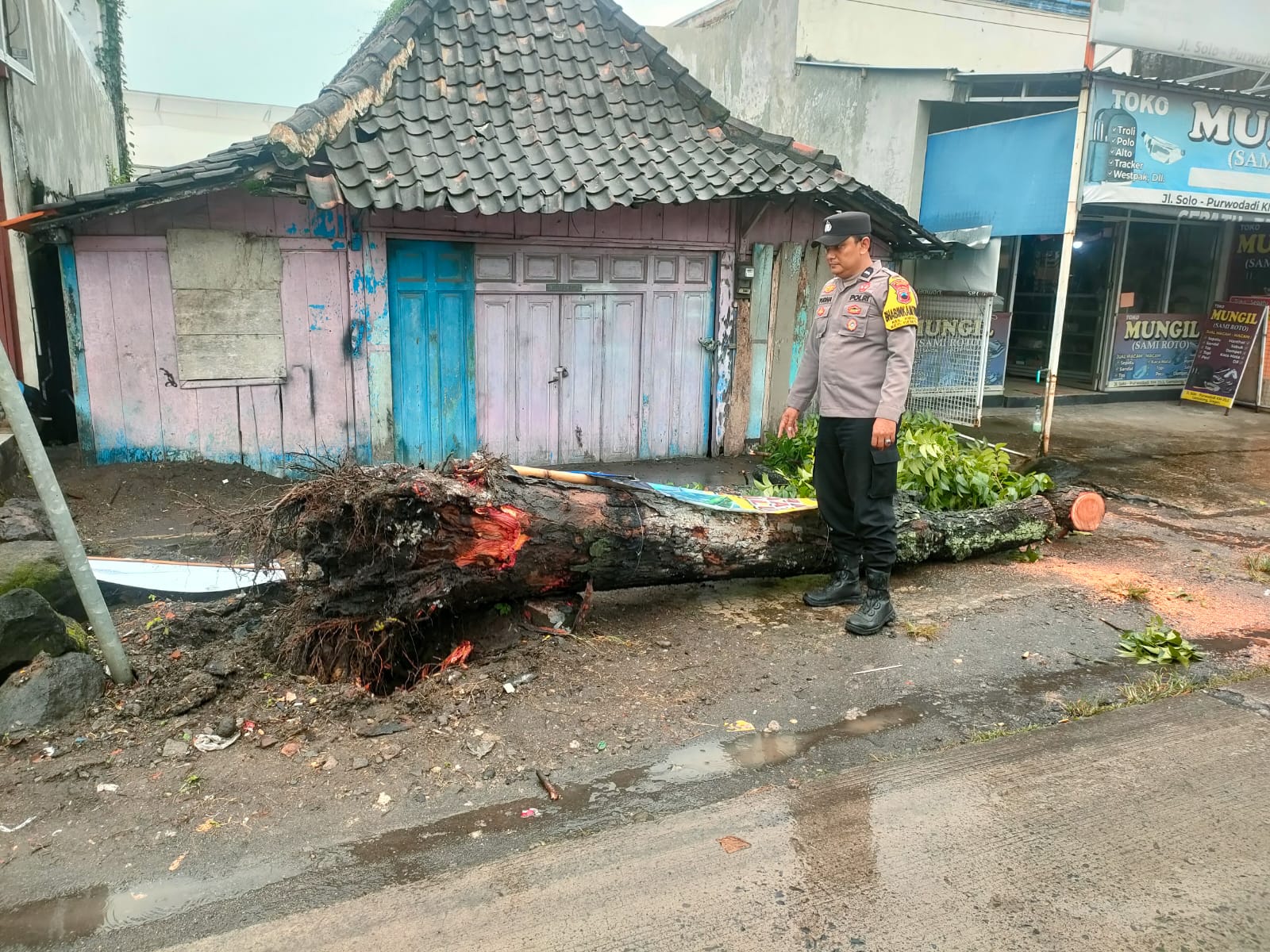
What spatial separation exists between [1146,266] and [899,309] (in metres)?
11.6

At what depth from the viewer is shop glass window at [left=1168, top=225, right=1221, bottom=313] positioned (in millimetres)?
13758

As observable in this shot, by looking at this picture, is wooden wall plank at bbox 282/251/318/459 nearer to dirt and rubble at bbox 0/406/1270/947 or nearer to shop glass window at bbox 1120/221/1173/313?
dirt and rubble at bbox 0/406/1270/947

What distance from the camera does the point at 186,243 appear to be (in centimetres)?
701

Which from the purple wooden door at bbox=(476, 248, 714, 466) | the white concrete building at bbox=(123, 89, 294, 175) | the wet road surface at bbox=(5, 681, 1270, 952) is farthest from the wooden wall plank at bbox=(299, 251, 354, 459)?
the white concrete building at bbox=(123, 89, 294, 175)

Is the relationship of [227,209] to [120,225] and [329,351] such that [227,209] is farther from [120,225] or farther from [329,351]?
[329,351]

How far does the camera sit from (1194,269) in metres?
13.9

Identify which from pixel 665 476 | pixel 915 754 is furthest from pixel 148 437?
pixel 915 754

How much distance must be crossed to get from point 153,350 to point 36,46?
3303 mm

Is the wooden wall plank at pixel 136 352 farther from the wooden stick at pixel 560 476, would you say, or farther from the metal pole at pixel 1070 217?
the metal pole at pixel 1070 217

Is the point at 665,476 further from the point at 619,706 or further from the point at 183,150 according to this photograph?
the point at 183,150

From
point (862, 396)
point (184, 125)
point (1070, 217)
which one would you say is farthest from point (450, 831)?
point (184, 125)

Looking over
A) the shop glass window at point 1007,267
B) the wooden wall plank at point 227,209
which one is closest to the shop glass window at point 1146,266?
the shop glass window at point 1007,267

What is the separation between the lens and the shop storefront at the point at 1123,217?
330 inches

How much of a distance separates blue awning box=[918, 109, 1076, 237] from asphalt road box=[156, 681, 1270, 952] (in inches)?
277
